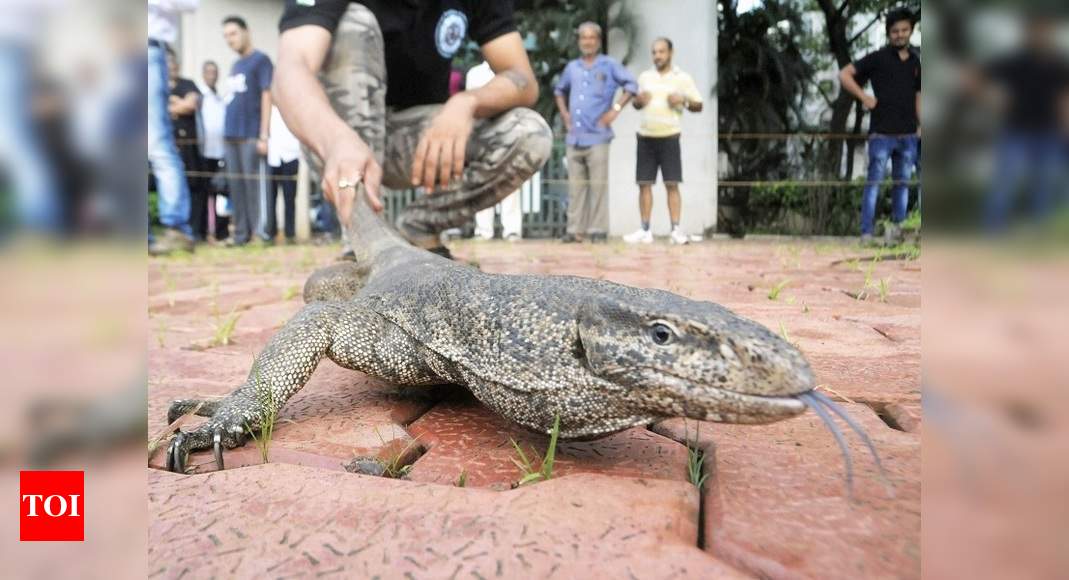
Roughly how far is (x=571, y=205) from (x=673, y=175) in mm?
1443

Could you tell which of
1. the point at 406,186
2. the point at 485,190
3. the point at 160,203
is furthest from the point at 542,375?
the point at 160,203

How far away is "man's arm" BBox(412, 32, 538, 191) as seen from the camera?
10.1 feet

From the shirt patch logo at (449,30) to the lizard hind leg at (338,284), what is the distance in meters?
1.63

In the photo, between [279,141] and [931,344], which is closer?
[931,344]

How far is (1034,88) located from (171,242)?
7.95 m

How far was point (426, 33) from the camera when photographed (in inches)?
153

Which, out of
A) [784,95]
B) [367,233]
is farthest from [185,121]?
[784,95]

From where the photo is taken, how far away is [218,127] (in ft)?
30.9

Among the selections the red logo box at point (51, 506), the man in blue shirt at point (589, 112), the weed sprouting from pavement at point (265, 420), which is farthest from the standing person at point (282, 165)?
the red logo box at point (51, 506)

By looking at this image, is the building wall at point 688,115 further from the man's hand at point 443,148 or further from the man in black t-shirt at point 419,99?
the man's hand at point 443,148

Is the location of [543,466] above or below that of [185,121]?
below

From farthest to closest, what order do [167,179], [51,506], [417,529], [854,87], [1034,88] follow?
1. [854,87]
2. [167,179]
3. [417,529]
4. [51,506]
5. [1034,88]

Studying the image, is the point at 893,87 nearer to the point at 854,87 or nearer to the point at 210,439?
the point at 854,87

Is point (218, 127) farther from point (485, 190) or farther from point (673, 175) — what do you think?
point (485, 190)
